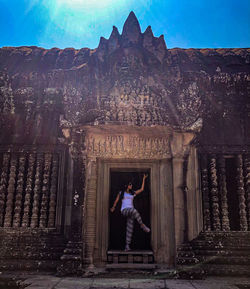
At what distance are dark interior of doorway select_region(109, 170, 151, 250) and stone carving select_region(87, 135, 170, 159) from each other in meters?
2.16

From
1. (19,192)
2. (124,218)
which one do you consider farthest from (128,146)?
(124,218)

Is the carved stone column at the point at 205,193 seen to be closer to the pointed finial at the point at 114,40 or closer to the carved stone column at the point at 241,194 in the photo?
the carved stone column at the point at 241,194

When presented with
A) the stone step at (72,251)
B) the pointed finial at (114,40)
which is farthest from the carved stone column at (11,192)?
the pointed finial at (114,40)

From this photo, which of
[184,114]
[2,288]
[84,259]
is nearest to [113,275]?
[84,259]

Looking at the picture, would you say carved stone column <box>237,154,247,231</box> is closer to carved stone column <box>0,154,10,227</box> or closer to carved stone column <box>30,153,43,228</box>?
carved stone column <box>30,153,43,228</box>

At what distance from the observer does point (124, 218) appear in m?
8.65

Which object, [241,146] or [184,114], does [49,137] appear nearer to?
[184,114]

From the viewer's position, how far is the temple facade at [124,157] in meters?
5.60

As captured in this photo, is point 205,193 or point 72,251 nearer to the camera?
point 72,251

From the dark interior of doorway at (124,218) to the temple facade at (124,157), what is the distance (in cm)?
227

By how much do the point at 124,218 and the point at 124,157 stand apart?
3324mm

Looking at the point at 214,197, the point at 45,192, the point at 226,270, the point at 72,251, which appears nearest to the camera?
the point at 72,251

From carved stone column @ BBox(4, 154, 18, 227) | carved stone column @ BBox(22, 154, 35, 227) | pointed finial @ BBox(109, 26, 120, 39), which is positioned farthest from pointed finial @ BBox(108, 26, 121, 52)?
carved stone column @ BBox(4, 154, 18, 227)

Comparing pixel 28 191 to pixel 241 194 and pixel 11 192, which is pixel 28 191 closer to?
pixel 11 192
